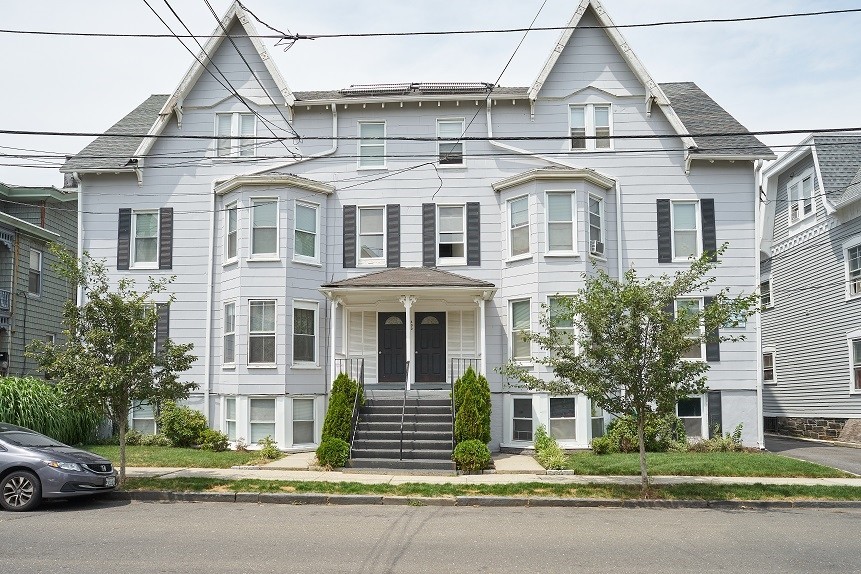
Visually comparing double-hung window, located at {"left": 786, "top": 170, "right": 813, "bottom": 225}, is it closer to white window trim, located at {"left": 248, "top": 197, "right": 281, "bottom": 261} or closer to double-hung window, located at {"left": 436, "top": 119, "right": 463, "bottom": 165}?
double-hung window, located at {"left": 436, "top": 119, "right": 463, "bottom": 165}

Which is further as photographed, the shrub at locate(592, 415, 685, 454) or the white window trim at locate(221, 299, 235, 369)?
the white window trim at locate(221, 299, 235, 369)

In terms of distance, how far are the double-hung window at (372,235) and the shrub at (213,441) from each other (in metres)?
6.08

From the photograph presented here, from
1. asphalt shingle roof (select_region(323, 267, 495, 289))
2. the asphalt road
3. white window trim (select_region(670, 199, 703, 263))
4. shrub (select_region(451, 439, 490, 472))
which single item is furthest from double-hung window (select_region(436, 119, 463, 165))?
the asphalt road

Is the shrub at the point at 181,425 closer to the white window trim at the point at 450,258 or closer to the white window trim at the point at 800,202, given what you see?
the white window trim at the point at 450,258

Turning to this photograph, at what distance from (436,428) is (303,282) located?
5.85m

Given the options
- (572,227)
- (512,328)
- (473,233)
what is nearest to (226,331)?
(473,233)

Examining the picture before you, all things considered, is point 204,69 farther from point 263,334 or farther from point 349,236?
point 263,334

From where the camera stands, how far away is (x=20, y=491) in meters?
12.5

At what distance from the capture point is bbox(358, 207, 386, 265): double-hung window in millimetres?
22312

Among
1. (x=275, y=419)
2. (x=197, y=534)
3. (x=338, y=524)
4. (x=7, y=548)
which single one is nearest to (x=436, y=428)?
(x=275, y=419)

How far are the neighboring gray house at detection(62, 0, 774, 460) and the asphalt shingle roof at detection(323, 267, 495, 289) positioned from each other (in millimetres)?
174

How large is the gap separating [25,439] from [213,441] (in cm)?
716

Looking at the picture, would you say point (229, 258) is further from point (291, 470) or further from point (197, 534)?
point (197, 534)

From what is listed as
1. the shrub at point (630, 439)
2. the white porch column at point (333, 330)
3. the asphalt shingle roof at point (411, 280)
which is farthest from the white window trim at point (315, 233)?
the shrub at point (630, 439)
